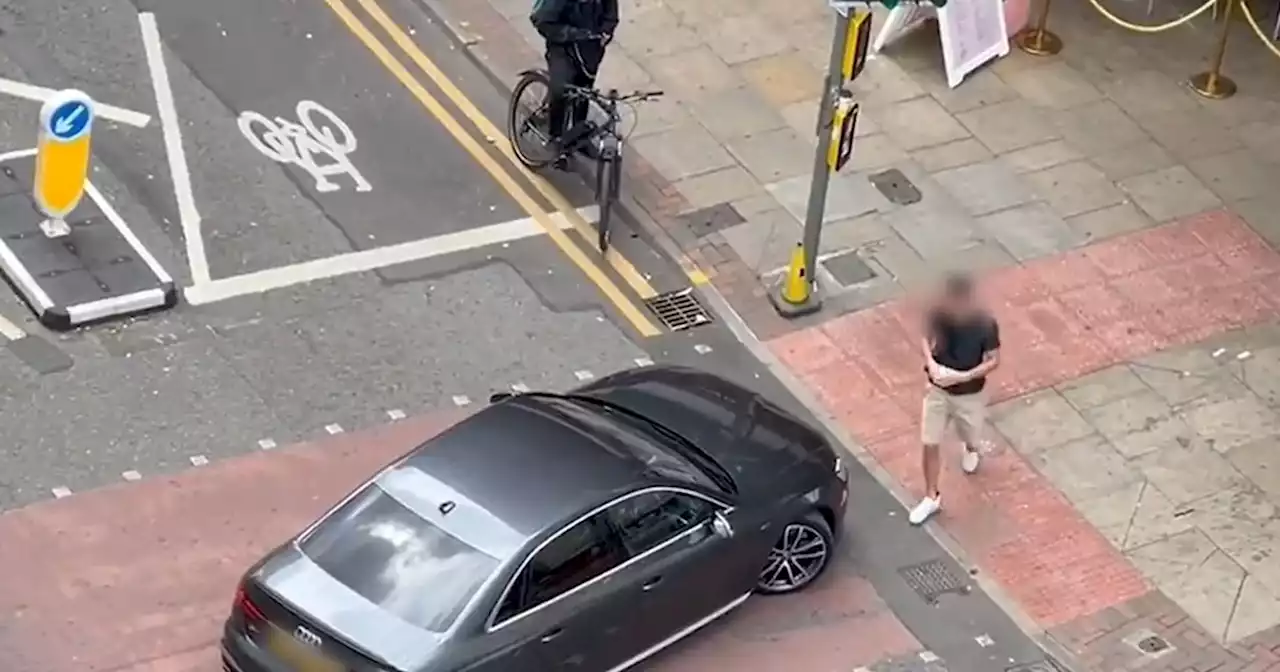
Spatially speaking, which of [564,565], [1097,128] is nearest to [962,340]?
[564,565]

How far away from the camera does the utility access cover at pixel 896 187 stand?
1528 centimetres

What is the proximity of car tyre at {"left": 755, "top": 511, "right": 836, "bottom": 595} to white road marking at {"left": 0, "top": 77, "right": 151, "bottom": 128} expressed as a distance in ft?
20.6

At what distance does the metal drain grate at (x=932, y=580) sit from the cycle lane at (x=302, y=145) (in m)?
4.24

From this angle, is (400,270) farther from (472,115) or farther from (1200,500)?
(1200,500)

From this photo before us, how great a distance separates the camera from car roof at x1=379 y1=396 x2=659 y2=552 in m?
10.3

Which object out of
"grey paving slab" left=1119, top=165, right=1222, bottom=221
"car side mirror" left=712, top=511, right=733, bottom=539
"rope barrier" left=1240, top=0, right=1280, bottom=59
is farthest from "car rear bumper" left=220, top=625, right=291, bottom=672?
"rope barrier" left=1240, top=0, right=1280, bottom=59

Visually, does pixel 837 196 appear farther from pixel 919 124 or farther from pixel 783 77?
pixel 783 77

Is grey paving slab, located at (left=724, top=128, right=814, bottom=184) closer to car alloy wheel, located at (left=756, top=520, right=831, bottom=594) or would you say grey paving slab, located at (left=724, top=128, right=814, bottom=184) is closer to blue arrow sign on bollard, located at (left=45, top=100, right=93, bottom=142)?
car alloy wheel, located at (left=756, top=520, right=831, bottom=594)

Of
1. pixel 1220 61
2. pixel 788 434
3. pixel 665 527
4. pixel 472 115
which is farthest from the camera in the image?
pixel 1220 61

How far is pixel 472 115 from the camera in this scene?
15.8 metres

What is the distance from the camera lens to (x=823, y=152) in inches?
531

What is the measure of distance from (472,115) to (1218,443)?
6.08 m

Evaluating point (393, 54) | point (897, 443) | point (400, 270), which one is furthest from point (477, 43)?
point (897, 443)

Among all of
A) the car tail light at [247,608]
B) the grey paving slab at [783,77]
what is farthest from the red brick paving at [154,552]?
the grey paving slab at [783,77]
